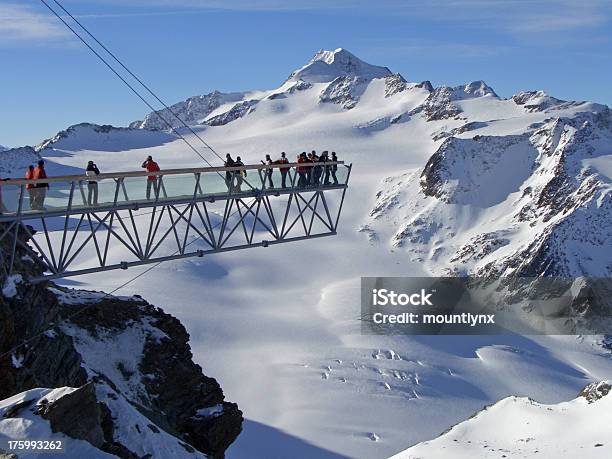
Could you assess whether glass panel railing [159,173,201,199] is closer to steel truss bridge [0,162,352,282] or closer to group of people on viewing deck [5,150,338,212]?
steel truss bridge [0,162,352,282]

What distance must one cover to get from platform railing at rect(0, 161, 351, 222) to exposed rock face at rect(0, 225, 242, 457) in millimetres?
3401

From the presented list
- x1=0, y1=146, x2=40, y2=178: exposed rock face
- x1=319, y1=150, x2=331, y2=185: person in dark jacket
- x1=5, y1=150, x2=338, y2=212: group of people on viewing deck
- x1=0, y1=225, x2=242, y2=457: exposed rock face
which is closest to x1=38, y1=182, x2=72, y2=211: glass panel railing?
x1=5, y1=150, x2=338, y2=212: group of people on viewing deck

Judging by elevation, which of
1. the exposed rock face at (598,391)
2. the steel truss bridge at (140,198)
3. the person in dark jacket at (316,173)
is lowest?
the exposed rock face at (598,391)

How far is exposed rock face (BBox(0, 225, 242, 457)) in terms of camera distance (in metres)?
24.9

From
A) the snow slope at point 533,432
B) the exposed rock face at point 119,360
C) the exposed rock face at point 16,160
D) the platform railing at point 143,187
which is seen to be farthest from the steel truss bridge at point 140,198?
the exposed rock face at point 16,160

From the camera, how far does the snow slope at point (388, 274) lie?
80000 millimetres

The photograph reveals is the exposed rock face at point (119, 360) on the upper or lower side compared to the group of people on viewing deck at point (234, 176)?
lower

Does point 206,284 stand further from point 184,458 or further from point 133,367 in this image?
point 184,458

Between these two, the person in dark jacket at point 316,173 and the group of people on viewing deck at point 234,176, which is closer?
the group of people on viewing deck at point 234,176

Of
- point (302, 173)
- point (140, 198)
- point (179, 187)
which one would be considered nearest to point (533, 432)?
point (302, 173)

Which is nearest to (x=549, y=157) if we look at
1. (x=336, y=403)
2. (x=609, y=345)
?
(x=609, y=345)

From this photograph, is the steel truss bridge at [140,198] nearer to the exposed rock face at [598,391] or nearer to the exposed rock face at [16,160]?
the exposed rock face at [598,391]

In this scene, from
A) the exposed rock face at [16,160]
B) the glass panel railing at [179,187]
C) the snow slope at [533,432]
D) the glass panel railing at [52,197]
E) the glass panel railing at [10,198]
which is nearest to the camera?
the glass panel railing at [10,198]

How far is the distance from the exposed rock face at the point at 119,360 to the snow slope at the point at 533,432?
9735 mm
